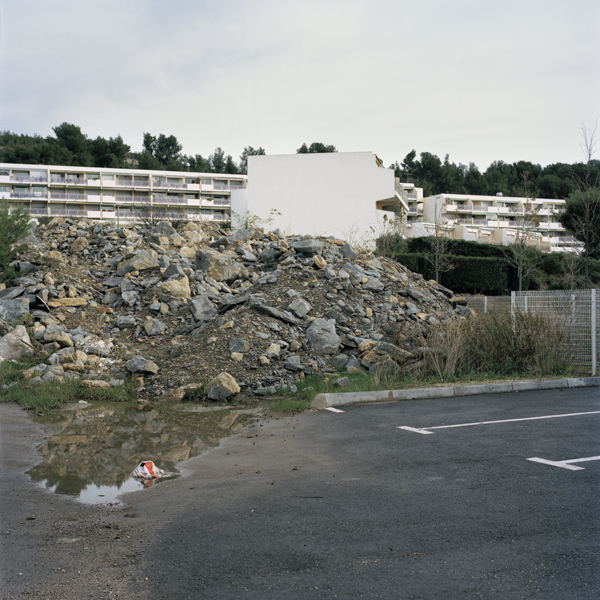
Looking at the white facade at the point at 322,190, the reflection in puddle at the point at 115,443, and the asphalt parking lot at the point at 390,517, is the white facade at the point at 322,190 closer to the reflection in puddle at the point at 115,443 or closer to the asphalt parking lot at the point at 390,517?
the reflection in puddle at the point at 115,443

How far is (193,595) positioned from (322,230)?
41310 mm

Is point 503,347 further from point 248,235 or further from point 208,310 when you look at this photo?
point 248,235

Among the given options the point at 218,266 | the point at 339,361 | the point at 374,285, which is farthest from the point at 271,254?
the point at 339,361

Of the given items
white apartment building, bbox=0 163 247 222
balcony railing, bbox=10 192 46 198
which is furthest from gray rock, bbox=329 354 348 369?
balcony railing, bbox=10 192 46 198

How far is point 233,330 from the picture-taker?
11.5 meters

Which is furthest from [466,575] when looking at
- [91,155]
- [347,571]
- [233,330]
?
[91,155]

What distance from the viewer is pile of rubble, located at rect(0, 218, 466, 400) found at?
10789mm

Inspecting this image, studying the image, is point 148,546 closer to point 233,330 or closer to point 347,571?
point 347,571

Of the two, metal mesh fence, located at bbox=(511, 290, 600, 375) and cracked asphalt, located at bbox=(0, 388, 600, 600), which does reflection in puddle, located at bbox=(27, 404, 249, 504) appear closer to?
cracked asphalt, located at bbox=(0, 388, 600, 600)

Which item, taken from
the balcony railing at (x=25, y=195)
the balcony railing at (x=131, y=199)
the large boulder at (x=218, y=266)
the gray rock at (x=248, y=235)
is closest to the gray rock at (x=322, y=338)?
the large boulder at (x=218, y=266)

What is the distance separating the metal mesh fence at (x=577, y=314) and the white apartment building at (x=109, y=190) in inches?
2365

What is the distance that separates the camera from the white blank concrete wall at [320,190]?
4253 centimetres

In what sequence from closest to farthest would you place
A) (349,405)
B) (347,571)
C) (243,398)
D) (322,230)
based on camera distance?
(347,571) < (349,405) < (243,398) < (322,230)

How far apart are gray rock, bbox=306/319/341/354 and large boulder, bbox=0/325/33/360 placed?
239 inches
